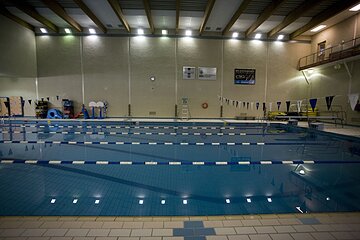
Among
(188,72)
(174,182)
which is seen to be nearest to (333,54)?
(188,72)

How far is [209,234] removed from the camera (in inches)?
64.3

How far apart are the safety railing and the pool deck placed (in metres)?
8.97

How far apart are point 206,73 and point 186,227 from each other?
10253 millimetres

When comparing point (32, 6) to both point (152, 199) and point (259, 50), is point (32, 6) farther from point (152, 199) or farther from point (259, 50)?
point (259, 50)

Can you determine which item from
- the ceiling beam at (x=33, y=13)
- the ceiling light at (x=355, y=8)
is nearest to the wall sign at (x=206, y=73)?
the ceiling light at (x=355, y=8)

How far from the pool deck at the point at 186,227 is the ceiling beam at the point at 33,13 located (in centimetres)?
959

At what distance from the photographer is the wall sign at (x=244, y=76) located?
1141 centimetres

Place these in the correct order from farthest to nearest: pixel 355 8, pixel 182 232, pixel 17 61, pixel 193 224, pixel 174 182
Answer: pixel 17 61, pixel 355 8, pixel 174 182, pixel 193 224, pixel 182 232

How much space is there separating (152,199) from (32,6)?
10285 millimetres

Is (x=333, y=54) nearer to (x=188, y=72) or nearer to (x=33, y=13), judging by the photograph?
(x=188, y=72)

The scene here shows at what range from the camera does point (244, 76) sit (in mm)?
11430

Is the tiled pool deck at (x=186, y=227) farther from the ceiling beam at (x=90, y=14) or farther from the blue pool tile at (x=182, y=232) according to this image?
the ceiling beam at (x=90, y=14)

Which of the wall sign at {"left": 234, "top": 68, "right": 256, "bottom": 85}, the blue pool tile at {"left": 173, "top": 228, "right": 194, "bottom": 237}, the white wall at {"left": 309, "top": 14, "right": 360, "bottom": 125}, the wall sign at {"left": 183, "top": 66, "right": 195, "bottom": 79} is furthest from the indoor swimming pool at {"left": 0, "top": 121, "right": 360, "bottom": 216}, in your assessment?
the wall sign at {"left": 234, "top": 68, "right": 256, "bottom": 85}

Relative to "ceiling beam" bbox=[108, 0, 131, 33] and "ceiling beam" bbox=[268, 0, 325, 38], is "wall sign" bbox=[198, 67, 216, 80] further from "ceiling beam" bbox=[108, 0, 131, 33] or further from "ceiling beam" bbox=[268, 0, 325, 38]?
"ceiling beam" bbox=[108, 0, 131, 33]
